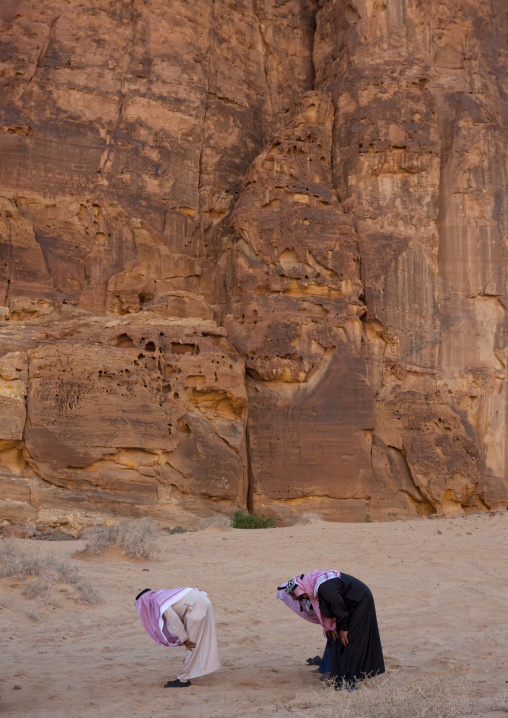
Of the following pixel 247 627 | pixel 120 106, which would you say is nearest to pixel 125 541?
pixel 247 627

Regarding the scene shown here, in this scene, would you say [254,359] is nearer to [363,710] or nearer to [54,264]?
[54,264]

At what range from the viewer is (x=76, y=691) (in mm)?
6059

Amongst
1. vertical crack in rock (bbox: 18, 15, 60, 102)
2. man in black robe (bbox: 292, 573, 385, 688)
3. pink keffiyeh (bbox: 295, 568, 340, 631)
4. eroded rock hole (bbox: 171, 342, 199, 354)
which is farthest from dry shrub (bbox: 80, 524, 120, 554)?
vertical crack in rock (bbox: 18, 15, 60, 102)

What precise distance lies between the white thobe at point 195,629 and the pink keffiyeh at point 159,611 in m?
0.04

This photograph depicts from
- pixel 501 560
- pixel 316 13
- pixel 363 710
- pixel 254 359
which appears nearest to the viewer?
pixel 363 710

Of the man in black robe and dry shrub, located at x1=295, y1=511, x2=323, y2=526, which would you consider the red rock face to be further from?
the man in black robe

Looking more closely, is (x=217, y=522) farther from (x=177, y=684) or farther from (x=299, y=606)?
(x=177, y=684)

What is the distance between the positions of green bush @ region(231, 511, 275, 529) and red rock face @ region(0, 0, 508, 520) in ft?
2.02

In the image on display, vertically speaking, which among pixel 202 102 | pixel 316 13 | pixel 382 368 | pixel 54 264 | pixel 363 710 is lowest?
pixel 363 710

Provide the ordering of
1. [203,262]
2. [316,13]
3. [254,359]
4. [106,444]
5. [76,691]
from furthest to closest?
[316,13] → [203,262] → [254,359] → [106,444] → [76,691]

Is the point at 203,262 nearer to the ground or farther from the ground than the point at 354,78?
nearer to the ground

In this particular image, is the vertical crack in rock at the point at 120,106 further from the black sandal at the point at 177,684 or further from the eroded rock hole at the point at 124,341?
the black sandal at the point at 177,684

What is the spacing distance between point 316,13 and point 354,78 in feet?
18.1

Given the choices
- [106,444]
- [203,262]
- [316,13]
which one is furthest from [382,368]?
[316,13]
